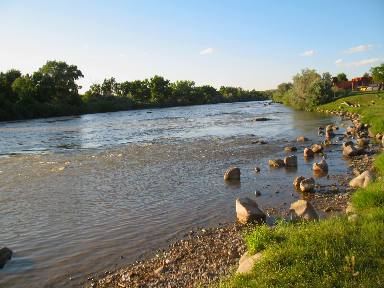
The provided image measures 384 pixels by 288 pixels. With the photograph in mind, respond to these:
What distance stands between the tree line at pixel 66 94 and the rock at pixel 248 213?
8728cm

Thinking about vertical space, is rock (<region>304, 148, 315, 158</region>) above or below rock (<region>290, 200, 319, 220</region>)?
below

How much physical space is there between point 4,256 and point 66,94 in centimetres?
11388

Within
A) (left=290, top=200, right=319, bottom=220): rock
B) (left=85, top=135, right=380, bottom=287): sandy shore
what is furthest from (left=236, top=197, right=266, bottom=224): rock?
(left=290, top=200, right=319, bottom=220): rock

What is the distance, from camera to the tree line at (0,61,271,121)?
99688mm

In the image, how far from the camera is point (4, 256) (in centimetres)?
1160

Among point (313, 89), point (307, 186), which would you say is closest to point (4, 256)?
point (307, 186)

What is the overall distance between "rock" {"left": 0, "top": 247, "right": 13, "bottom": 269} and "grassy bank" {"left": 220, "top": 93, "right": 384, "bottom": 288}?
22.6ft

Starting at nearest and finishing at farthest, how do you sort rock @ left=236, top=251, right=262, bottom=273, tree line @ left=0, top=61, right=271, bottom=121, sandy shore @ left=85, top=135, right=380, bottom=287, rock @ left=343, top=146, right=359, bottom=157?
1. rock @ left=236, top=251, right=262, bottom=273
2. sandy shore @ left=85, top=135, right=380, bottom=287
3. rock @ left=343, top=146, right=359, bottom=157
4. tree line @ left=0, top=61, right=271, bottom=121

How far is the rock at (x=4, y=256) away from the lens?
11.4m

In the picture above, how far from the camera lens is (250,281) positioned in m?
7.40

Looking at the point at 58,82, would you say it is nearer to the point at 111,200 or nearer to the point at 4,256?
the point at 111,200

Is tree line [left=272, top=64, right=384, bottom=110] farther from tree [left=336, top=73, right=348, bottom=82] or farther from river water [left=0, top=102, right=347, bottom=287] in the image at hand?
tree [left=336, top=73, right=348, bottom=82]

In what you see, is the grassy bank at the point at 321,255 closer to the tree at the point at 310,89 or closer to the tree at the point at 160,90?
the tree at the point at 310,89

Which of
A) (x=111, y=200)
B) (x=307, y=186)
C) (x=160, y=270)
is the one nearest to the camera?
(x=160, y=270)
